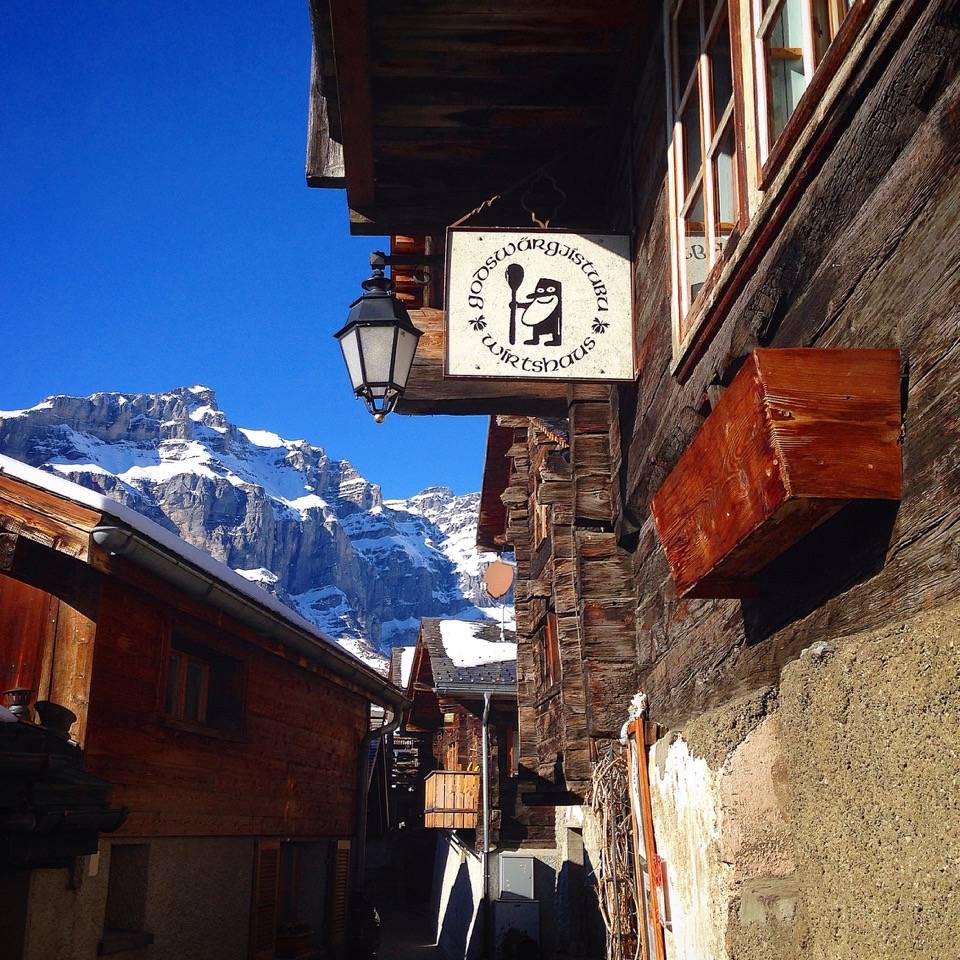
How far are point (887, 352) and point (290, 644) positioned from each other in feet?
29.6

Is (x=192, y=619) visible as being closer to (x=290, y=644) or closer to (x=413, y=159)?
(x=290, y=644)

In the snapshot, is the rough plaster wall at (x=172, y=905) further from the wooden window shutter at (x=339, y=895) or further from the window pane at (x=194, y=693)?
the wooden window shutter at (x=339, y=895)

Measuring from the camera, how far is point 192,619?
9.02 m

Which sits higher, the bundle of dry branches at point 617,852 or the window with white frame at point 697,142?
the window with white frame at point 697,142

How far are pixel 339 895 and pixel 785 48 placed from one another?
1161 centimetres

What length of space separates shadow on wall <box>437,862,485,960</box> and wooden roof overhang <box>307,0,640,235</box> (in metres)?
14.8

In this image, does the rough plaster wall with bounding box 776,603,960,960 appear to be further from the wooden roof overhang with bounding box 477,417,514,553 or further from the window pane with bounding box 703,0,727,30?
the wooden roof overhang with bounding box 477,417,514,553

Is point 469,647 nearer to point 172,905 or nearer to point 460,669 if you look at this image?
point 460,669

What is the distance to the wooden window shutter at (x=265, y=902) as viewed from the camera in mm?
9781

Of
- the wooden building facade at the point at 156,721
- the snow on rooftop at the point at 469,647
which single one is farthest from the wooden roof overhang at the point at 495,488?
the wooden building facade at the point at 156,721

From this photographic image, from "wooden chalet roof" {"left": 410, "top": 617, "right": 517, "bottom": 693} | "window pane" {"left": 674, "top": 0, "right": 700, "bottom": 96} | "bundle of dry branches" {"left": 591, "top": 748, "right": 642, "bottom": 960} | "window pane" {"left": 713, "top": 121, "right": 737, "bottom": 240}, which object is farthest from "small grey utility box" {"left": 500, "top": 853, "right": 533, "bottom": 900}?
"window pane" {"left": 674, "top": 0, "right": 700, "bottom": 96}

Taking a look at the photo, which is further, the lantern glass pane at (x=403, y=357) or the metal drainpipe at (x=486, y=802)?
the metal drainpipe at (x=486, y=802)

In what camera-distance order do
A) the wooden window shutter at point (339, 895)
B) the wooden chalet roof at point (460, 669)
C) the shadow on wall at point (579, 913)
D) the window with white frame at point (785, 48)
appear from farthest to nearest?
the wooden chalet roof at point (460, 669) < the shadow on wall at point (579, 913) < the wooden window shutter at point (339, 895) < the window with white frame at point (785, 48)

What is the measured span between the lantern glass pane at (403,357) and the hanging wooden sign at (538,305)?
634 millimetres
